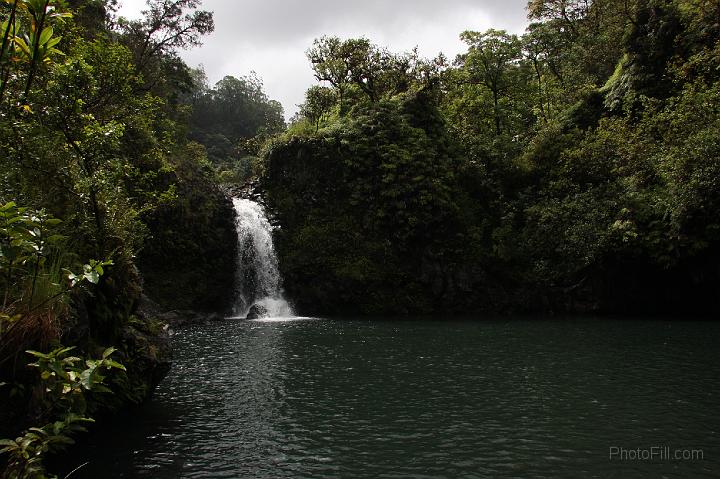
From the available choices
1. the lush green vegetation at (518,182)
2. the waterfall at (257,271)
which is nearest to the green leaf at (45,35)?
the lush green vegetation at (518,182)

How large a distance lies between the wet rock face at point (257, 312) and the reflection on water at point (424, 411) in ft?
34.8

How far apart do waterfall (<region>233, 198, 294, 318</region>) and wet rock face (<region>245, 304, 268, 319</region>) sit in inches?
10.5

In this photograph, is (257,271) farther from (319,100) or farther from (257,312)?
(319,100)

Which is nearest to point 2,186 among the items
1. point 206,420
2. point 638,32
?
Result: point 206,420

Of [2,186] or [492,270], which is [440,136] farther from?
[2,186]

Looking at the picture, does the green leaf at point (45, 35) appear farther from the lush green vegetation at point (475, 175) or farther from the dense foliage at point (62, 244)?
the lush green vegetation at point (475, 175)

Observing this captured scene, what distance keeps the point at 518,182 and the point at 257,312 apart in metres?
22.0

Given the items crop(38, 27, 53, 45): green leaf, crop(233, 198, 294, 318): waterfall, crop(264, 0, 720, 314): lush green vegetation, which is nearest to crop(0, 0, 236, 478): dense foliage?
crop(38, 27, 53, 45): green leaf

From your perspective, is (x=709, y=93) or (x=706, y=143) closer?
(x=706, y=143)

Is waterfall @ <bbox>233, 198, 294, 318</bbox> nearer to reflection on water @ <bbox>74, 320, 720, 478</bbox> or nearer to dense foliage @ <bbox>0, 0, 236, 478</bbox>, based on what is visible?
reflection on water @ <bbox>74, 320, 720, 478</bbox>

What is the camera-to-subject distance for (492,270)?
32.4 meters

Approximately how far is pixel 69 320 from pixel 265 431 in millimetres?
4459

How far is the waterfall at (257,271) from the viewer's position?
1259 inches

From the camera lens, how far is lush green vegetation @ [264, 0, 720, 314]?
26344 millimetres
